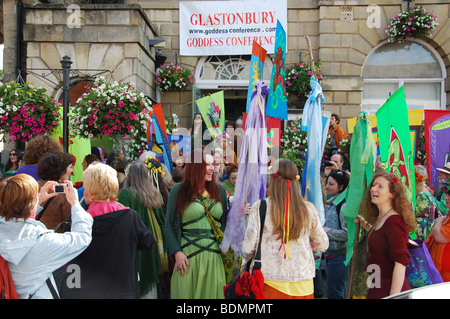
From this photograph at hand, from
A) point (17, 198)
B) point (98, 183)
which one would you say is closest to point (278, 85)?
point (98, 183)

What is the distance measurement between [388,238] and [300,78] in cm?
861

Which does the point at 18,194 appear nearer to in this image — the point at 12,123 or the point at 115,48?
the point at 12,123

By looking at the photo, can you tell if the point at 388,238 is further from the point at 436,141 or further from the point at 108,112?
the point at 108,112

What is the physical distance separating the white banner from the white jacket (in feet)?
32.9

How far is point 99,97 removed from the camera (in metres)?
6.85

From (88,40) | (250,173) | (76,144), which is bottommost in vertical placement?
(250,173)

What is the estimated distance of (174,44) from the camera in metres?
12.3

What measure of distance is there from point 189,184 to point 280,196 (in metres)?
1.03

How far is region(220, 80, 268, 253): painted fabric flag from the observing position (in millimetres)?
3715

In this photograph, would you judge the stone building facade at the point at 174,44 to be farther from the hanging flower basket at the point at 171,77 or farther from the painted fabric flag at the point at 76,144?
the painted fabric flag at the point at 76,144

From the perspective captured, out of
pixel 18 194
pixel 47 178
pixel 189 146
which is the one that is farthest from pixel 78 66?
pixel 18 194

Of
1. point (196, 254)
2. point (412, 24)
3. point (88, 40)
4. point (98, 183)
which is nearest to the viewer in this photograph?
point (98, 183)

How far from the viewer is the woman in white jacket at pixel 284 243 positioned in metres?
3.17

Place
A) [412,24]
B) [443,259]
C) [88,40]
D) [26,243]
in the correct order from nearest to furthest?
[26,243]
[443,259]
[88,40]
[412,24]
